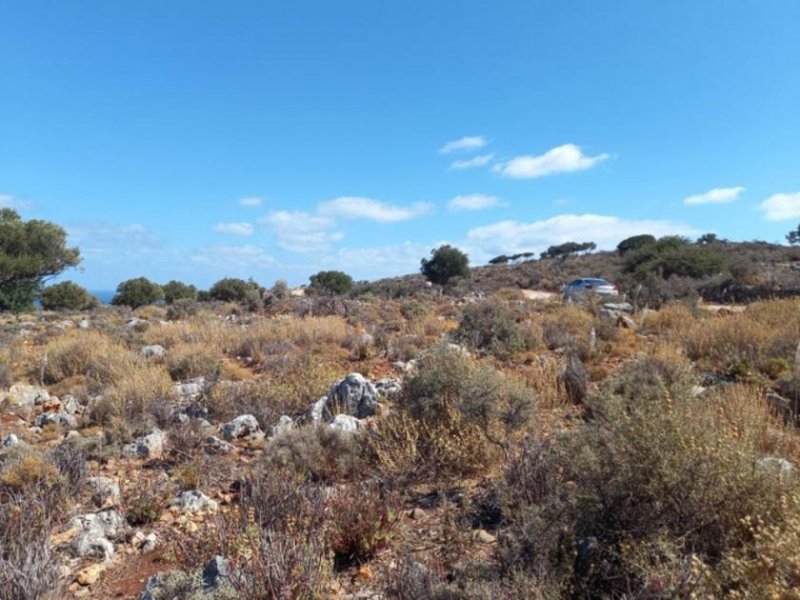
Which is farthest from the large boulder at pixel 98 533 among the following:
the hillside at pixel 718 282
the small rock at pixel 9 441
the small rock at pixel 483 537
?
the hillside at pixel 718 282

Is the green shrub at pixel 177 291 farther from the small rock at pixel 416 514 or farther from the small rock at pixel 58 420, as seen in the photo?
the small rock at pixel 416 514

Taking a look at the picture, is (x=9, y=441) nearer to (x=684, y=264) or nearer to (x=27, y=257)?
(x=27, y=257)

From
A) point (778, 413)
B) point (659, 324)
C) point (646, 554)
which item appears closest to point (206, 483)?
point (646, 554)

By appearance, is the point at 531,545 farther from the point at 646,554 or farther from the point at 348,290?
the point at 348,290

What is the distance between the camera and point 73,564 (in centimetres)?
319

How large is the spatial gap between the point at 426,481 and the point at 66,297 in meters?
26.4

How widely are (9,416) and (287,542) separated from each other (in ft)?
20.4

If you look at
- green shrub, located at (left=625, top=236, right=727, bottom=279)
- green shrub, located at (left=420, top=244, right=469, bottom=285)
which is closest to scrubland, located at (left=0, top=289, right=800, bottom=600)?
green shrub, located at (left=625, top=236, right=727, bottom=279)

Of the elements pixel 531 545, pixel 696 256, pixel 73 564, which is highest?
pixel 696 256

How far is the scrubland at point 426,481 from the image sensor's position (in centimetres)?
252

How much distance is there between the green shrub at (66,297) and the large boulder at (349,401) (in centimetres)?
2323

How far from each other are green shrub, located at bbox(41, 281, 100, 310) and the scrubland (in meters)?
18.6

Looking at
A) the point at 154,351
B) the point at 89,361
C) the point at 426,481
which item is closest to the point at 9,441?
the point at 89,361

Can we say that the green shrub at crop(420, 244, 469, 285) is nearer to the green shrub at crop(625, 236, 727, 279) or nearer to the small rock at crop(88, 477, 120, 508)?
the green shrub at crop(625, 236, 727, 279)
